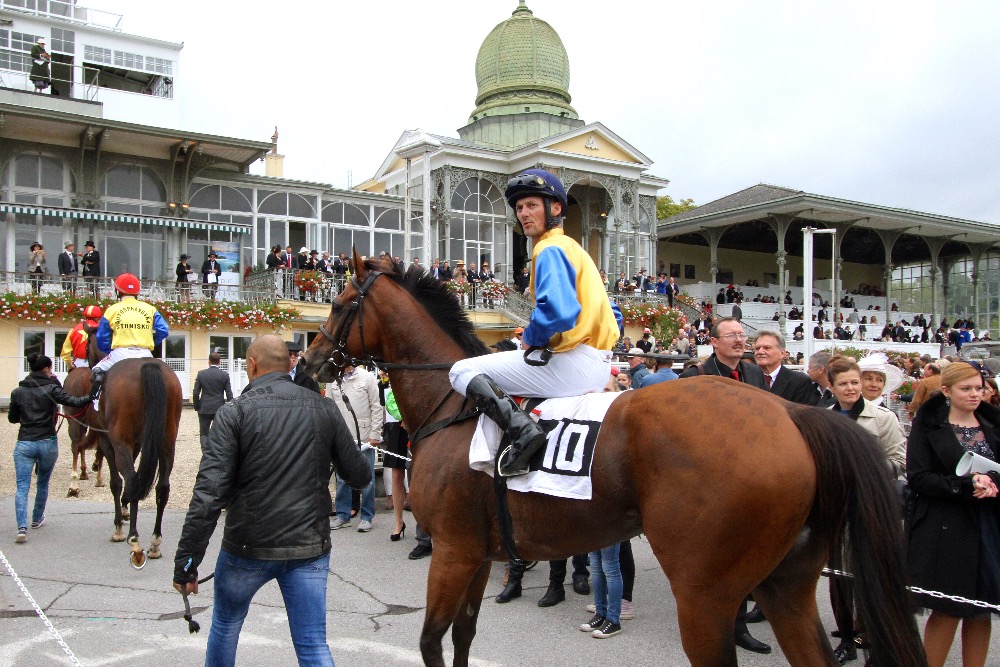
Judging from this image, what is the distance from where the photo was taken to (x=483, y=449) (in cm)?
366

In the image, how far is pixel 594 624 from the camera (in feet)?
17.6

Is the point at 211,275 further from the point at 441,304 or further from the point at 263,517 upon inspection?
the point at 263,517

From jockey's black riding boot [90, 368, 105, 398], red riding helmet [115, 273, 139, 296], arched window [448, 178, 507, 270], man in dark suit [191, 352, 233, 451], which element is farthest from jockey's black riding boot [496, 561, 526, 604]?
arched window [448, 178, 507, 270]

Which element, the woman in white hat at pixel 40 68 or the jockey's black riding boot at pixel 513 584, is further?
the woman in white hat at pixel 40 68

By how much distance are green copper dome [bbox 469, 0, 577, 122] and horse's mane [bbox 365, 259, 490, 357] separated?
29.9 metres

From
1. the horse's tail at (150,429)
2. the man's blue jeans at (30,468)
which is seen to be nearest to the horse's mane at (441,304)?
the horse's tail at (150,429)

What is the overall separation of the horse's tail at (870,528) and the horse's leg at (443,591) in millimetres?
1693

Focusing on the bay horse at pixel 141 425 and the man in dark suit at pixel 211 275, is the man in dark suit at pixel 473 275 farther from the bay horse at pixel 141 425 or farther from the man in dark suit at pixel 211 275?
the bay horse at pixel 141 425

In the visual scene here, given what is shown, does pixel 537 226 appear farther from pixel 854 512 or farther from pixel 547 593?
pixel 547 593

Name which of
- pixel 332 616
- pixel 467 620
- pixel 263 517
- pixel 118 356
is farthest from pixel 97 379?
pixel 467 620

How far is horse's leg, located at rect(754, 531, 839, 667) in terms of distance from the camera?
131 inches

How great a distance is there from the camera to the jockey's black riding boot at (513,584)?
610 centimetres

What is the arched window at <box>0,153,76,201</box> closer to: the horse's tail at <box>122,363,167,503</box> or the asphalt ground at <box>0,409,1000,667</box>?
the asphalt ground at <box>0,409,1000,667</box>

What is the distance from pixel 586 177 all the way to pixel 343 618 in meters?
27.0
